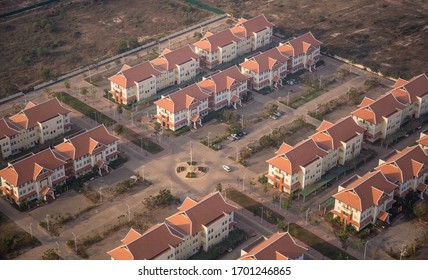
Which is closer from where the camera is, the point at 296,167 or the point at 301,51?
the point at 296,167

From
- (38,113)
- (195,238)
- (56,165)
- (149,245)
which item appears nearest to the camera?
(149,245)

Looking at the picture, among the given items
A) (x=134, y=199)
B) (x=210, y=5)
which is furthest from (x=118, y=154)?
(x=210, y=5)

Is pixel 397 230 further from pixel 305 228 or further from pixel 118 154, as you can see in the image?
pixel 118 154

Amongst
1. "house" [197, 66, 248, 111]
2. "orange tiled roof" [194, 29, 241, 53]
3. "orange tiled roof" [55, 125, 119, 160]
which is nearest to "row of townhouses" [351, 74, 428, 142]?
"house" [197, 66, 248, 111]

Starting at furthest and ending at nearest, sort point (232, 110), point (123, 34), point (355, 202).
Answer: point (123, 34) → point (232, 110) → point (355, 202)

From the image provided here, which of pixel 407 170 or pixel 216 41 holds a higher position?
pixel 216 41

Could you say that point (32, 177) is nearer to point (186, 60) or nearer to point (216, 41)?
point (186, 60)

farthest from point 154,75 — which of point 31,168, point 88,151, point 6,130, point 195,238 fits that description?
point 195,238
